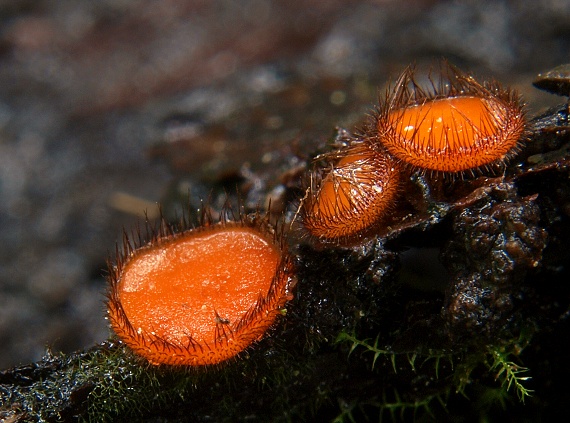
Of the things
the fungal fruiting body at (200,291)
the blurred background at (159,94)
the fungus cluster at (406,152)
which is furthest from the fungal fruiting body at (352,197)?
the blurred background at (159,94)

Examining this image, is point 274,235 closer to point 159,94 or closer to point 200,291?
point 200,291

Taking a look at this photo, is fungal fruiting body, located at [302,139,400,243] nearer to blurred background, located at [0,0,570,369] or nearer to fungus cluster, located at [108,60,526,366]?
fungus cluster, located at [108,60,526,366]

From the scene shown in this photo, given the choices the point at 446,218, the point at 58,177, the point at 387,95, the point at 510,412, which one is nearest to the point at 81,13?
the point at 58,177

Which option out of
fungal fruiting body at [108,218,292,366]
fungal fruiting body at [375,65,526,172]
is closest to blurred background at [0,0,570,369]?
fungal fruiting body at [108,218,292,366]

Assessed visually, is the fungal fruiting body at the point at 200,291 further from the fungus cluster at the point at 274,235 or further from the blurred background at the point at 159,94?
the blurred background at the point at 159,94

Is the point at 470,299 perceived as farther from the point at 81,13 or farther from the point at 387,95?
the point at 81,13
